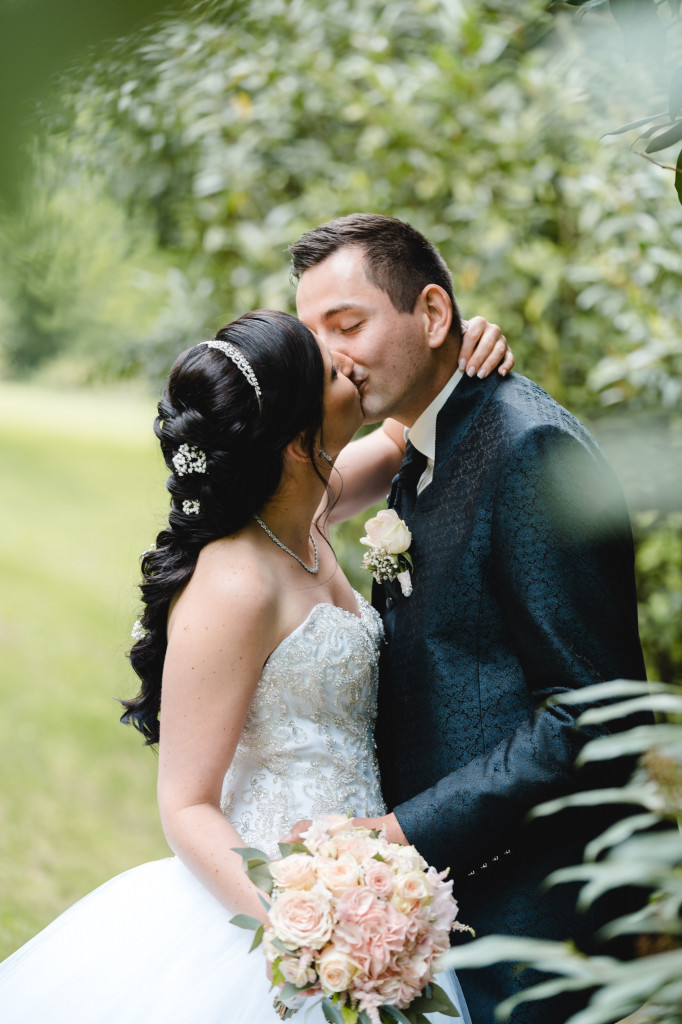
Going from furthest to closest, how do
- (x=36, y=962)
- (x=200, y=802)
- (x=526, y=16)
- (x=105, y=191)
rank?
(x=526, y=16), (x=36, y=962), (x=200, y=802), (x=105, y=191)

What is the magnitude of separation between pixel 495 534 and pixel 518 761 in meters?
0.48

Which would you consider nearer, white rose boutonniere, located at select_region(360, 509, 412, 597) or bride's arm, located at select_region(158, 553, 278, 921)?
bride's arm, located at select_region(158, 553, 278, 921)

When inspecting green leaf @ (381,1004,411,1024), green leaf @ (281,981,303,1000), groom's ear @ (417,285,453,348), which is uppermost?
groom's ear @ (417,285,453,348)

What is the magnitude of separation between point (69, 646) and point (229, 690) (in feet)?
25.1

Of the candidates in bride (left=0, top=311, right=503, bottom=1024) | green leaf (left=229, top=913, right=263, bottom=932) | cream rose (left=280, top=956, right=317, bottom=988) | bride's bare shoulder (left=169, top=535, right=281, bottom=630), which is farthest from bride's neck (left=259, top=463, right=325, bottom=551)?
cream rose (left=280, top=956, right=317, bottom=988)

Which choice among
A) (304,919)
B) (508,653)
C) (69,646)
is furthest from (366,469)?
(69,646)

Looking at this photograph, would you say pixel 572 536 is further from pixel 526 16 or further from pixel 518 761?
pixel 526 16

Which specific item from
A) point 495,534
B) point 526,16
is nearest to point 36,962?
point 495,534

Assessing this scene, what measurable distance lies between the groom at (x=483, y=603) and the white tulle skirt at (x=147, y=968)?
1.08 ft

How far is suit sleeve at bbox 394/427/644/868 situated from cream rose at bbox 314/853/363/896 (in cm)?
42

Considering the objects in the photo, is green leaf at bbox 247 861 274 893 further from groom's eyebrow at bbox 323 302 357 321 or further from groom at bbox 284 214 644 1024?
groom's eyebrow at bbox 323 302 357 321

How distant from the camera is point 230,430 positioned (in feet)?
6.67

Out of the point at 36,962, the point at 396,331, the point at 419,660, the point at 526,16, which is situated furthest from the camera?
the point at 526,16

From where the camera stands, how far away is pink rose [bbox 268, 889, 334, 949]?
146 cm
